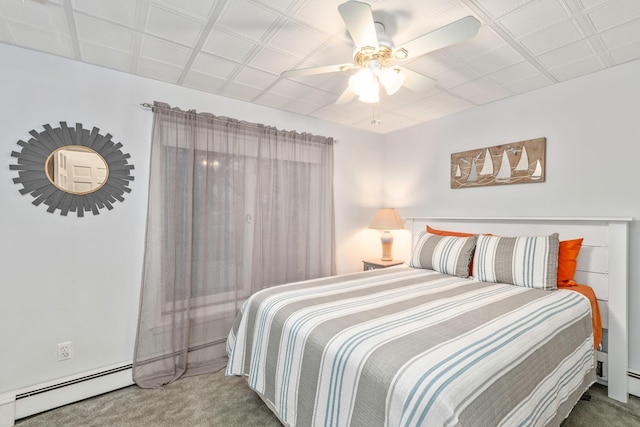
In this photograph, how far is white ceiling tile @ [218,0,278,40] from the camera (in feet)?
5.06

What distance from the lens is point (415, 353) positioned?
1.14 m

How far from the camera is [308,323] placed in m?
1.48

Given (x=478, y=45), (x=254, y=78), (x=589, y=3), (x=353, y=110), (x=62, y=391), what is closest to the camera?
(x=589, y=3)

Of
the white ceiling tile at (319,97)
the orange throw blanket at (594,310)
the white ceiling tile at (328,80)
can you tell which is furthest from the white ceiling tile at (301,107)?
the orange throw blanket at (594,310)

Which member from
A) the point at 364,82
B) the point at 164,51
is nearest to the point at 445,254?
the point at 364,82

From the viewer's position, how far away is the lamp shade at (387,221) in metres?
3.37

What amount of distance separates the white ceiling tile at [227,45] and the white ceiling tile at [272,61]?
9cm

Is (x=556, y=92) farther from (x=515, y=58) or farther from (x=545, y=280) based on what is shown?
(x=545, y=280)

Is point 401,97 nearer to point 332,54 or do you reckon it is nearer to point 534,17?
point 332,54

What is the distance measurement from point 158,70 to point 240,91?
638 millimetres

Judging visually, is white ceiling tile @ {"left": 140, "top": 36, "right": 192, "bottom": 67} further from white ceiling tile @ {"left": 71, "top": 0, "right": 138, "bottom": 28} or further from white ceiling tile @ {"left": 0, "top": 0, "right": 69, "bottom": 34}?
white ceiling tile @ {"left": 0, "top": 0, "right": 69, "bottom": 34}

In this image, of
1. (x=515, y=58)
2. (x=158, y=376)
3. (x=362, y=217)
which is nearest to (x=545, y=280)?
(x=515, y=58)

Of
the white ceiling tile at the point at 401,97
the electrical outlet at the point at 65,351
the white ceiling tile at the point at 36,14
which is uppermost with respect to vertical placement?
the white ceiling tile at the point at 401,97

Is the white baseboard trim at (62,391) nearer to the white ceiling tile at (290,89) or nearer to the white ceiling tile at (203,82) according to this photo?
the white ceiling tile at (203,82)
